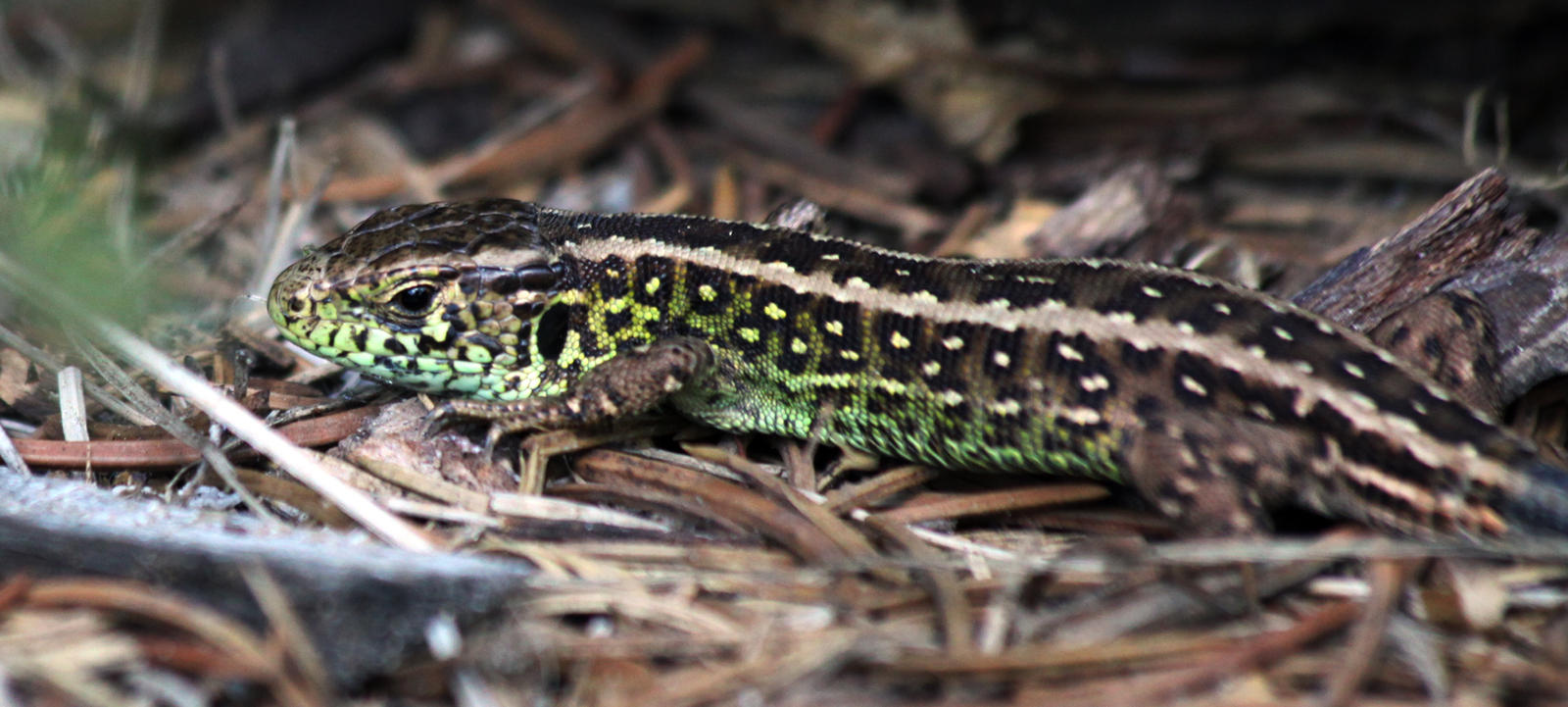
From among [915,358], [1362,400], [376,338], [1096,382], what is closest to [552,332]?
[376,338]

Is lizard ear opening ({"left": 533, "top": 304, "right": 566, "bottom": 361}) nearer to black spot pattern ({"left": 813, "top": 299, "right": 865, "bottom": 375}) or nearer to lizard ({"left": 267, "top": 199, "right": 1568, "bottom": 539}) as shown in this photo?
lizard ({"left": 267, "top": 199, "right": 1568, "bottom": 539})

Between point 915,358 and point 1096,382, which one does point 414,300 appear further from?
point 1096,382

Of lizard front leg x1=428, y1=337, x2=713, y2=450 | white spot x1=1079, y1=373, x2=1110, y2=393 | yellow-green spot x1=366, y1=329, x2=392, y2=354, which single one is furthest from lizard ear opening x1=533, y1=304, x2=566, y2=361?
white spot x1=1079, y1=373, x2=1110, y2=393

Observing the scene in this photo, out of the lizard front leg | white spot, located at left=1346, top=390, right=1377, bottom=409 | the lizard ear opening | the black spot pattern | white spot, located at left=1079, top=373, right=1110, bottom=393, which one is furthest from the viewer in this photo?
the lizard ear opening

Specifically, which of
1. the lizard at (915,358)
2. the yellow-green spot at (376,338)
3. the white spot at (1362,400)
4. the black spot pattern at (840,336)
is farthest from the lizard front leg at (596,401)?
the white spot at (1362,400)

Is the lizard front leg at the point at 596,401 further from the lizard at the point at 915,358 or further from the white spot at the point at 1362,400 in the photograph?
the white spot at the point at 1362,400

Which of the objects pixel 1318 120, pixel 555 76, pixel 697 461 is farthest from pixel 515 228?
pixel 1318 120

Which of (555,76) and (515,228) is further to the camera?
(555,76)

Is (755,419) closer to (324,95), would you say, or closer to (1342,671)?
(1342,671)
